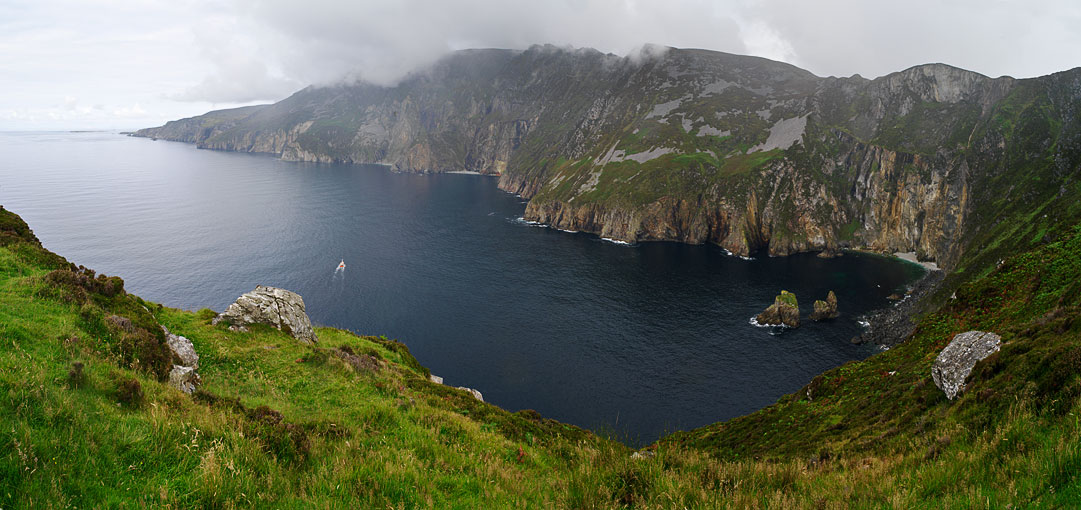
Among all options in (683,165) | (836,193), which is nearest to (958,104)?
(836,193)

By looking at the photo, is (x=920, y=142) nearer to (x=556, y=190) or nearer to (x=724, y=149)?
(x=724, y=149)

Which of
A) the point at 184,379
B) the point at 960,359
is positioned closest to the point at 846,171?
the point at 960,359

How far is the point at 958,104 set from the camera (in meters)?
159

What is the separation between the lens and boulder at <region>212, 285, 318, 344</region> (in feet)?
86.2

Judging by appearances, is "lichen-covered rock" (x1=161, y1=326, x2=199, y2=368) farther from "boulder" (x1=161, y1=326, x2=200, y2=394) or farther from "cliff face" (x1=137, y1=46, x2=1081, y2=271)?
"cliff face" (x1=137, y1=46, x2=1081, y2=271)

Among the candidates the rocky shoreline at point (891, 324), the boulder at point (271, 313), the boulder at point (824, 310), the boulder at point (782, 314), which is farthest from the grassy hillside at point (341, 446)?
the boulder at point (824, 310)

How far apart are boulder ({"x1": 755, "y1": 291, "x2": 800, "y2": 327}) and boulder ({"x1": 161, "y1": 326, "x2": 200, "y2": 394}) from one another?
289 feet

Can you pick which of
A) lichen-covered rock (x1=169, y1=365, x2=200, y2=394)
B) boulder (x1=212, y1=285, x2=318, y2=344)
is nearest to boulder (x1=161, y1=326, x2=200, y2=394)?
lichen-covered rock (x1=169, y1=365, x2=200, y2=394)

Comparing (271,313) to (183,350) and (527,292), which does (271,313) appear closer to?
(183,350)

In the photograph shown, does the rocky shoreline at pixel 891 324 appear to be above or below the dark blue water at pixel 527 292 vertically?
above

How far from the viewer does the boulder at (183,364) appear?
15.6 meters

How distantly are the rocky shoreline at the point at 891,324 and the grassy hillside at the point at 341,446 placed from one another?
6458cm

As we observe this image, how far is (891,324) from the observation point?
8138 centimetres

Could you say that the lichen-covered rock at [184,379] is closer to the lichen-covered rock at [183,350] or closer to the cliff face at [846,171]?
the lichen-covered rock at [183,350]
